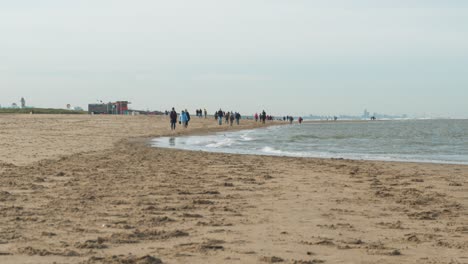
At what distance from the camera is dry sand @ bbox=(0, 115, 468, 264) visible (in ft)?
20.1

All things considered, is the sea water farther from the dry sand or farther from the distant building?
the distant building

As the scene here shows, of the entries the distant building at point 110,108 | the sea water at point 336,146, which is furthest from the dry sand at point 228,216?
the distant building at point 110,108

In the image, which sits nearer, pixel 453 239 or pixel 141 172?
pixel 453 239

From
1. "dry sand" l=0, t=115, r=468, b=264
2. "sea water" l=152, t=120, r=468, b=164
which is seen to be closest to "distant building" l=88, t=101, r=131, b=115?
"sea water" l=152, t=120, r=468, b=164

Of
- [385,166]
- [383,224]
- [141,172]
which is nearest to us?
[383,224]

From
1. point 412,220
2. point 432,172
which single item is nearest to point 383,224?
point 412,220

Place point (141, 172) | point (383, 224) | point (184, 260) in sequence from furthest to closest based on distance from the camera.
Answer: point (141, 172)
point (383, 224)
point (184, 260)

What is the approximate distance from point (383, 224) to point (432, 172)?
8332mm

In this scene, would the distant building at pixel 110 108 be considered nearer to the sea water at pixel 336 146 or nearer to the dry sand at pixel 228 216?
the sea water at pixel 336 146

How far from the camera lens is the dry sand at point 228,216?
612 cm

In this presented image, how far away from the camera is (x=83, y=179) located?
1234 centimetres

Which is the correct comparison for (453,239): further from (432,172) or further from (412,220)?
(432,172)

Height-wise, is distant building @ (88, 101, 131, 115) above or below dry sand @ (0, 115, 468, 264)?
above

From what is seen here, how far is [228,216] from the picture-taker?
27.2 feet
